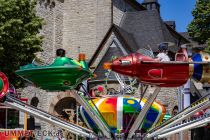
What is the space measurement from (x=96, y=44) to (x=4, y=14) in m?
15.6

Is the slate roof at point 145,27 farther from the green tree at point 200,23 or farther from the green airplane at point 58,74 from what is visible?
the green airplane at point 58,74

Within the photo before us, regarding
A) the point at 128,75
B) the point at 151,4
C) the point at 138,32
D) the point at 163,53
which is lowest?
the point at 128,75

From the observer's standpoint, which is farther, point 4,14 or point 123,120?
point 4,14

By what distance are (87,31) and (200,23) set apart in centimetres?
899

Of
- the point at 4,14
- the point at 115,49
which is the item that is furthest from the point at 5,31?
the point at 115,49

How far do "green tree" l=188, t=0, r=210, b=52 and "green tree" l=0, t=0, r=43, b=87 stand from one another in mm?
12612

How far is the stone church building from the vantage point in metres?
31.5

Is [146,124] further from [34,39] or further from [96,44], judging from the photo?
[96,44]

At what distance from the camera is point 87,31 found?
3538 cm

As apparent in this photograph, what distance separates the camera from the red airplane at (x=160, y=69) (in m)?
5.77

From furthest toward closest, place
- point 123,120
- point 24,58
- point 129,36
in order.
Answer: point 129,36 → point 24,58 → point 123,120

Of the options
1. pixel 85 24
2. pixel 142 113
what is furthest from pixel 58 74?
pixel 85 24

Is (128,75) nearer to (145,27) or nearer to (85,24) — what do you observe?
(85,24)

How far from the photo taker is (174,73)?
19.1 feet
